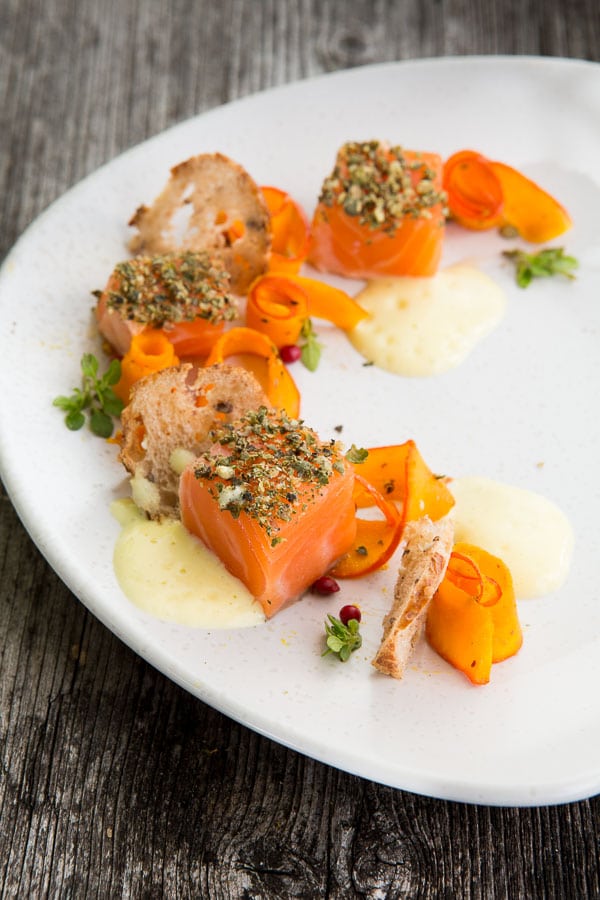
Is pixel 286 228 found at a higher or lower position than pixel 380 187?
lower

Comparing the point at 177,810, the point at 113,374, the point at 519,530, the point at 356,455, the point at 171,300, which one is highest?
the point at 171,300

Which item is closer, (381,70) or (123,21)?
(381,70)

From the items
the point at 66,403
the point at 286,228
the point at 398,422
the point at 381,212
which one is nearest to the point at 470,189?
the point at 381,212

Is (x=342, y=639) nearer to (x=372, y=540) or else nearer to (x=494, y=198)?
(x=372, y=540)

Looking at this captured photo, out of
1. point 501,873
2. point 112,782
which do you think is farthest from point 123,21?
point 501,873

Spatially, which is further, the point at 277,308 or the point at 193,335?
the point at 277,308

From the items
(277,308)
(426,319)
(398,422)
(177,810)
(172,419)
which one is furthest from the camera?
(426,319)

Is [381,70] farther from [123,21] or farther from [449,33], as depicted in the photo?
[123,21]

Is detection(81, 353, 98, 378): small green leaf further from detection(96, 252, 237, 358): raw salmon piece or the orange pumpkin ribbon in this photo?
the orange pumpkin ribbon
